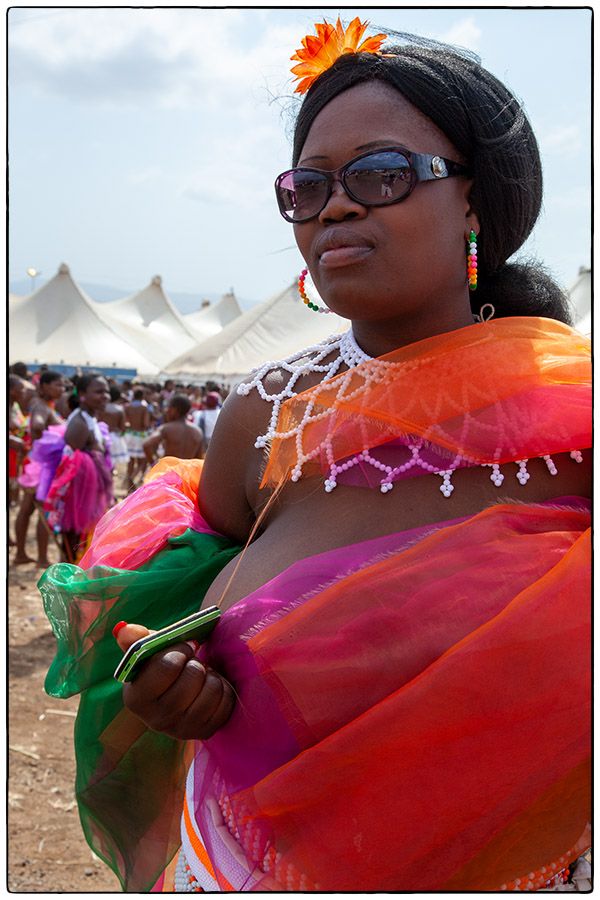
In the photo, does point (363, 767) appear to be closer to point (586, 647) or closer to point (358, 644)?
point (358, 644)

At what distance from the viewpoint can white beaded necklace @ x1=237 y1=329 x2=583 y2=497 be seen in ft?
4.94

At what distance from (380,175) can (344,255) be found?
15cm

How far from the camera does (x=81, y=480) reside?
7215 millimetres

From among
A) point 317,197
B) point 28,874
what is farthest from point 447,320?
point 28,874

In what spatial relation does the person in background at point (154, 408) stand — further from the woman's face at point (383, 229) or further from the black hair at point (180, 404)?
the woman's face at point (383, 229)

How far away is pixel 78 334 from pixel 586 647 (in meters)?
34.8

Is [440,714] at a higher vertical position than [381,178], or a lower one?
lower

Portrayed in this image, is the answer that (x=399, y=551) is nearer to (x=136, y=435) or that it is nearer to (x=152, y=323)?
(x=136, y=435)

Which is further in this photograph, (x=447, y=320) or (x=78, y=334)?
(x=78, y=334)

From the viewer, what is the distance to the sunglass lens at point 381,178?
58.3 inches

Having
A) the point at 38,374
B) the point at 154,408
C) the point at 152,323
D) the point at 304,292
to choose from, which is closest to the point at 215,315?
the point at 152,323

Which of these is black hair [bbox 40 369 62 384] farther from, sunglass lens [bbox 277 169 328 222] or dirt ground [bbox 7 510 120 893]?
sunglass lens [bbox 277 169 328 222]

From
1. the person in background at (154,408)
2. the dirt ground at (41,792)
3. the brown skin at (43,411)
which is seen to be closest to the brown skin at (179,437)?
the brown skin at (43,411)

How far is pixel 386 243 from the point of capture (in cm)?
149
